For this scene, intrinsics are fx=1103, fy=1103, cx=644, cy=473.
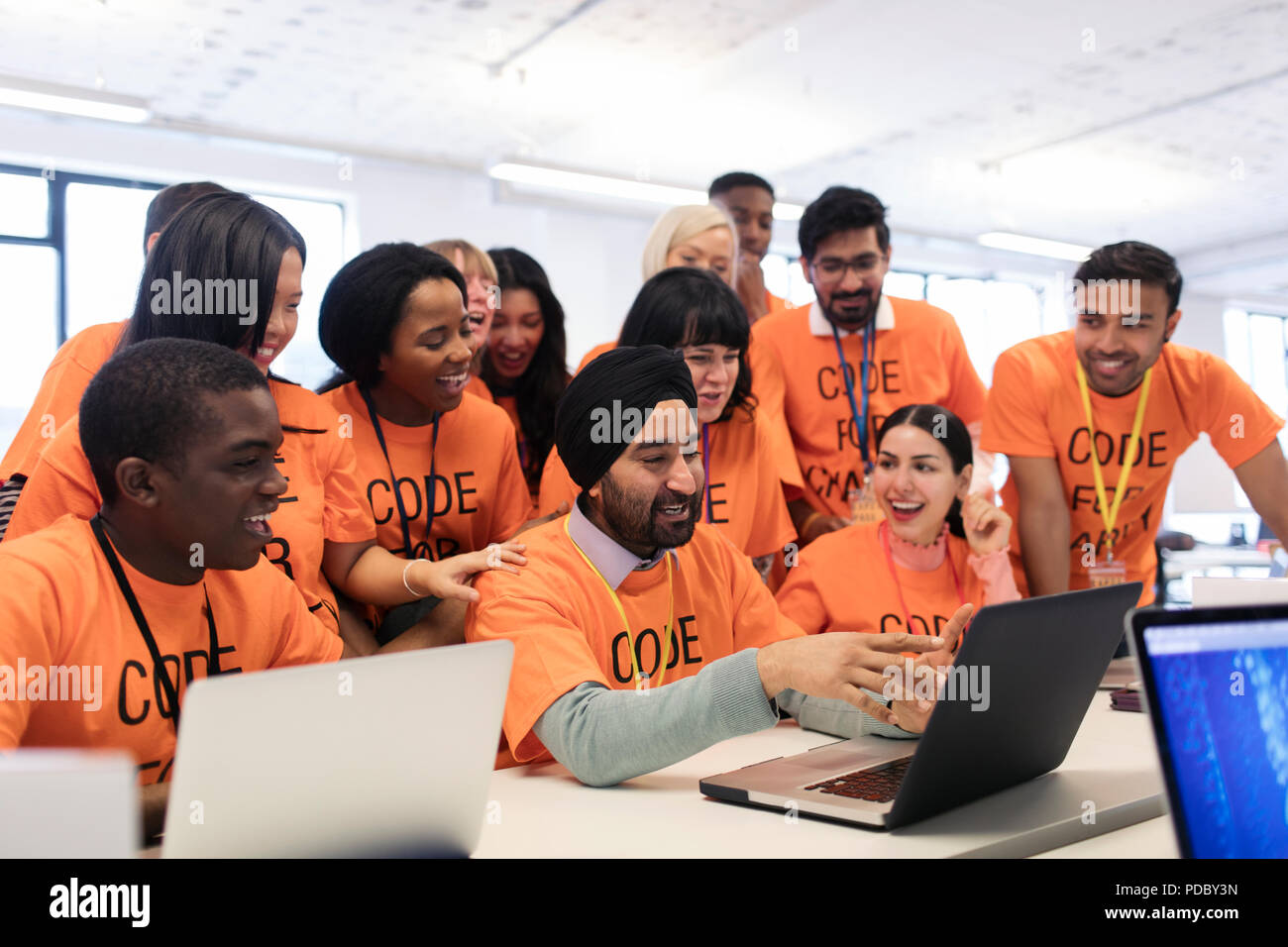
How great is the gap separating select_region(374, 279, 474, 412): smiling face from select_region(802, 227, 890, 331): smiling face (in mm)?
1230

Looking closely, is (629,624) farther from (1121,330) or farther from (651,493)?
(1121,330)

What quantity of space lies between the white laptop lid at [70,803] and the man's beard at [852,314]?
256 cm

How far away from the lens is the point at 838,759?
5.14 ft

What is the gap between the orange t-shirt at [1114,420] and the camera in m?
2.84

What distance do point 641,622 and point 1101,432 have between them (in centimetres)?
159

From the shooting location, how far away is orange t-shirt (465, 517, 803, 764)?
157 centimetres

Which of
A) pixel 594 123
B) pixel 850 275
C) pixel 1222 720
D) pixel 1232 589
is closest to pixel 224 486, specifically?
pixel 1222 720

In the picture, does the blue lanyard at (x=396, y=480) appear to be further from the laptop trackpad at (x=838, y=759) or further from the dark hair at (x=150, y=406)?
the laptop trackpad at (x=838, y=759)

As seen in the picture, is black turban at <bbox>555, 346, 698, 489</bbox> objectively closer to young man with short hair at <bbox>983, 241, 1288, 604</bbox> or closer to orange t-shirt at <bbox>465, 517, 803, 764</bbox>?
orange t-shirt at <bbox>465, 517, 803, 764</bbox>

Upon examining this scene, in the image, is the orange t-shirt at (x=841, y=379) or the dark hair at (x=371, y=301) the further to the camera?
the orange t-shirt at (x=841, y=379)

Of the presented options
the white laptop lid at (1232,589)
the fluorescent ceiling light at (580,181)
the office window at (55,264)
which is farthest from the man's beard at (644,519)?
the office window at (55,264)

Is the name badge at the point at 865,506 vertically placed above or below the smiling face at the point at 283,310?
below

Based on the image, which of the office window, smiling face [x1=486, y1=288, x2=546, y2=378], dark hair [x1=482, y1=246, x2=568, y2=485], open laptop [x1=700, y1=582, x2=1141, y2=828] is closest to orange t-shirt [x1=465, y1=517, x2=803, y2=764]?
open laptop [x1=700, y1=582, x2=1141, y2=828]
